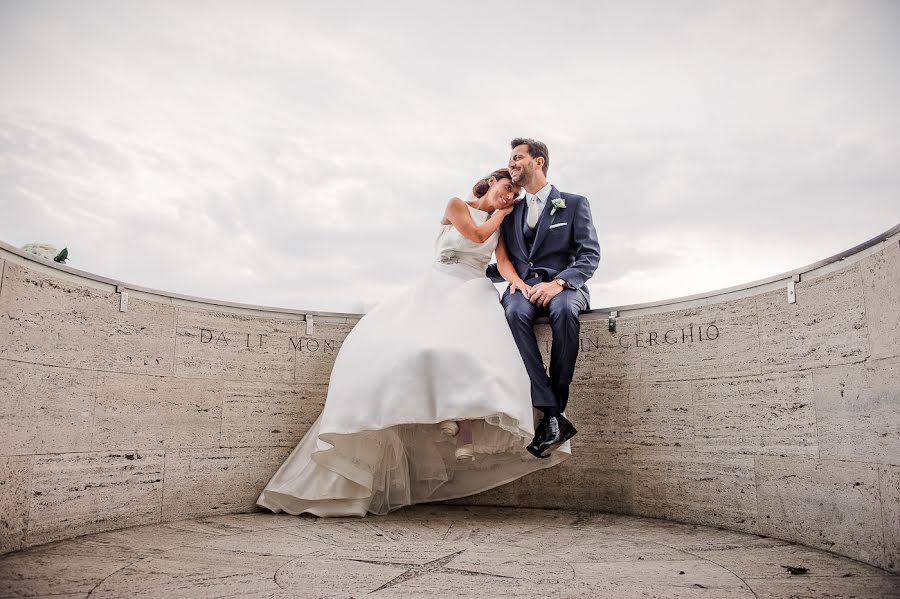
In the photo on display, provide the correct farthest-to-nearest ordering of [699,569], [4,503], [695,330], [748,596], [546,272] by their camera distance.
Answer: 1. [546,272]
2. [695,330]
3. [4,503]
4. [699,569]
5. [748,596]

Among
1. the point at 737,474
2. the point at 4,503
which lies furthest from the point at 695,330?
the point at 4,503

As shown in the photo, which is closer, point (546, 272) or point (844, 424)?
point (844, 424)

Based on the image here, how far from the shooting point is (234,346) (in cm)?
482

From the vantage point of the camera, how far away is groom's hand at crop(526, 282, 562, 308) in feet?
14.7

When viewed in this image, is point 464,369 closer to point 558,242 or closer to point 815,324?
point 558,242

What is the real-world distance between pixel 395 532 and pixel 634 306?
7.37 ft

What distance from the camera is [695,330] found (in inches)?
174

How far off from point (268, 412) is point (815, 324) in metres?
3.55

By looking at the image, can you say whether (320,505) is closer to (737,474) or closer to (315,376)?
(315,376)

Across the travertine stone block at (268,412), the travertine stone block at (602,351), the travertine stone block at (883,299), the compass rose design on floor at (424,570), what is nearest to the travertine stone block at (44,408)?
the travertine stone block at (268,412)

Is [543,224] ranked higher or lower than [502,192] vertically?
lower

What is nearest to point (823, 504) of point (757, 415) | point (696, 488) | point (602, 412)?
point (757, 415)

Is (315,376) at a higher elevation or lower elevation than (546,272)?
lower

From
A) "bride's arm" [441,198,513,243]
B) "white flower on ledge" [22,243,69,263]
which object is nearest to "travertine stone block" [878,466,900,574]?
"bride's arm" [441,198,513,243]
